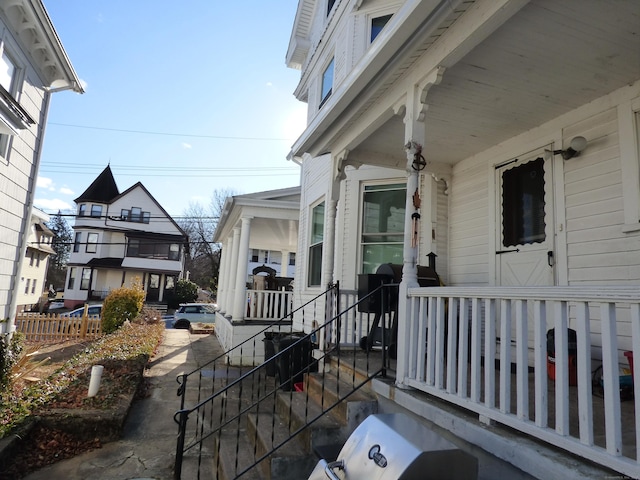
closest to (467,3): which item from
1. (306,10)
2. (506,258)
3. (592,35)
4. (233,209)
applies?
(592,35)

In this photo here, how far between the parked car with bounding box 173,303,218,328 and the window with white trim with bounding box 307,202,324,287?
36.2 feet

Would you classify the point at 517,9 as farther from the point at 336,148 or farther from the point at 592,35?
the point at 336,148

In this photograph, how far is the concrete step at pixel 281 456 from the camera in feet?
8.96

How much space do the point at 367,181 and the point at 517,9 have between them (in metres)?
3.84

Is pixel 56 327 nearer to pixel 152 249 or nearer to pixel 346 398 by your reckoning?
pixel 346 398

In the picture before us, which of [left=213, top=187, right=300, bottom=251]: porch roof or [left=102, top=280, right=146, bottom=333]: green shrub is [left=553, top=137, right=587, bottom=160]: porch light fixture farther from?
[left=102, top=280, right=146, bottom=333]: green shrub

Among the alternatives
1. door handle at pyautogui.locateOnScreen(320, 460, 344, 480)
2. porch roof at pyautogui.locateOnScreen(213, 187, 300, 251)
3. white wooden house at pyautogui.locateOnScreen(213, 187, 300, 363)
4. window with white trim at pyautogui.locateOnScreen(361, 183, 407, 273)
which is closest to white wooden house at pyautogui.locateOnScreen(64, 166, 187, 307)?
porch roof at pyautogui.locateOnScreen(213, 187, 300, 251)

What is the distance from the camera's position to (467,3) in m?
2.58

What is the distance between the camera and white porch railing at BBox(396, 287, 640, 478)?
5.13 feet

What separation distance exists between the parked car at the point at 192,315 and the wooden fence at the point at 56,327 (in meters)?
4.76

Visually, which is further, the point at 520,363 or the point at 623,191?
the point at 623,191

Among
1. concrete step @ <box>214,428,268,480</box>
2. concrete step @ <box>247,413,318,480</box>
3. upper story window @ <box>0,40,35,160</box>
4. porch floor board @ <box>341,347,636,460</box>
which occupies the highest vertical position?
upper story window @ <box>0,40,35,160</box>

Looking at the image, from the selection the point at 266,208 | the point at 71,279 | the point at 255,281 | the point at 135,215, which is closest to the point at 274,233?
the point at 255,281

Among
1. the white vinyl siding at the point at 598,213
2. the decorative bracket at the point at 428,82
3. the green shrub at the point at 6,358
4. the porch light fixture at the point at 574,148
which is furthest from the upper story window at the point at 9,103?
the white vinyl siding at the point at 598,213
